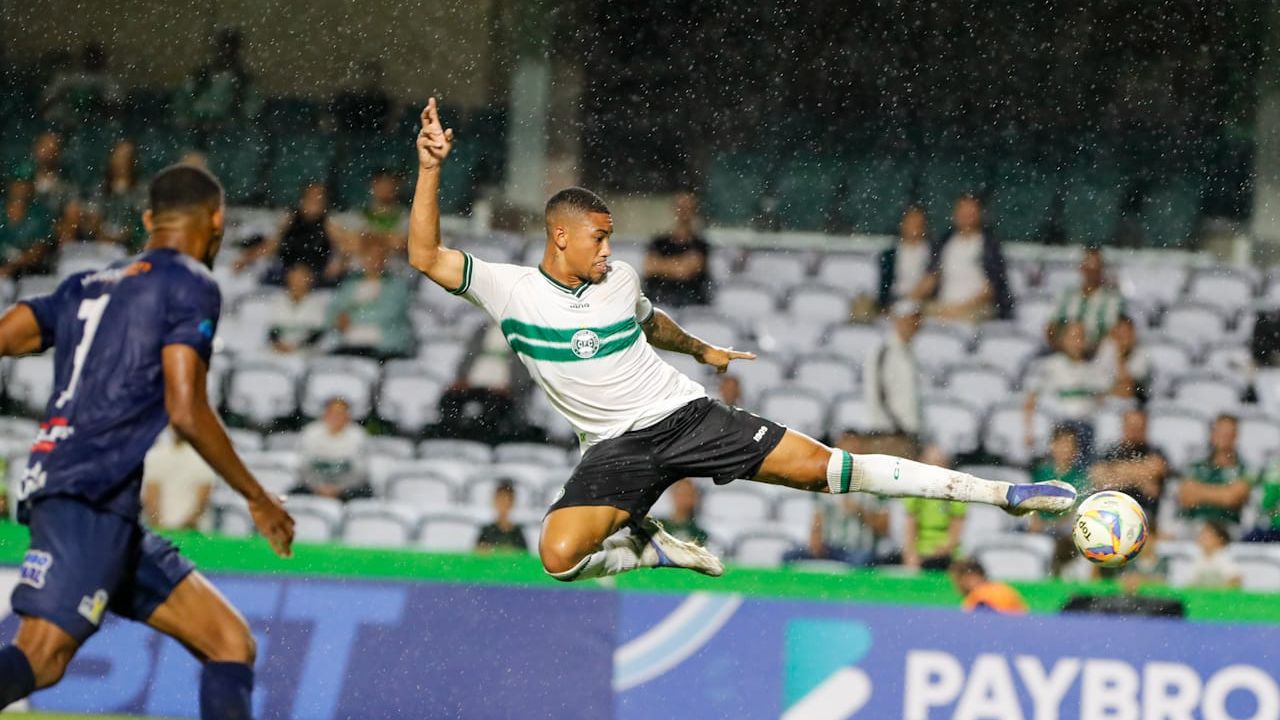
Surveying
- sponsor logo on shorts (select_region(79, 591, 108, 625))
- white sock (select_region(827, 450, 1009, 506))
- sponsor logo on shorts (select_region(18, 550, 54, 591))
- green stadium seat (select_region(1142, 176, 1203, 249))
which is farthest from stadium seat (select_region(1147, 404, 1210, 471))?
sponsor logo on shorts (select_region(18, 550, 54, 591))

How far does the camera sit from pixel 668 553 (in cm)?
713

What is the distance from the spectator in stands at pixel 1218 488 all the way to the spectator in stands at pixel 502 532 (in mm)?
4370

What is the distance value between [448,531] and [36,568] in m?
5.69

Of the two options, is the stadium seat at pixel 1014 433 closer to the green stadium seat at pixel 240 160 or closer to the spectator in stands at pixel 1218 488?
the spectator in stands at pixel 1218 488

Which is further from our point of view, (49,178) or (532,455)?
(49,178)

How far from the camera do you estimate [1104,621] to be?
27.8 feet

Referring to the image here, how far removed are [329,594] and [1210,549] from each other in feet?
17.4

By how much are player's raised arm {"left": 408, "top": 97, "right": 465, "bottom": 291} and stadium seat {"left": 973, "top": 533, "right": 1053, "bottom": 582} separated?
4.92 metres

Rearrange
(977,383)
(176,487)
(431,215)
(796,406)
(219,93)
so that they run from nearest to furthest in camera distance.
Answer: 1. (431,215)
2. (176,487)
3. (796,406)
4. (977,383)
5. (219,93)

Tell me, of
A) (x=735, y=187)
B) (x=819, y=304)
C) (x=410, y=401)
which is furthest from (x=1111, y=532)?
(x=735, y=187)

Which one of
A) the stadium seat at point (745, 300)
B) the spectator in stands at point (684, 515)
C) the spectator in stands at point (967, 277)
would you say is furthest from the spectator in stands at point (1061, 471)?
the stadium seat at point (745, 300)

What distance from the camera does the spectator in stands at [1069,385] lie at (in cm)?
1213

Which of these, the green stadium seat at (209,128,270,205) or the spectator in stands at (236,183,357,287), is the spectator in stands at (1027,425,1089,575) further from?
the green stadium seat at (209,128,270,205)

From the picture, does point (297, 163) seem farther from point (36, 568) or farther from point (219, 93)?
point (36, 568)
